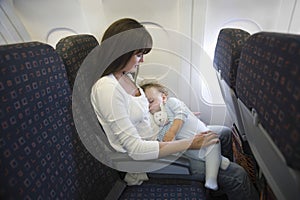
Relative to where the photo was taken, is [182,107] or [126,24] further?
[182,107]

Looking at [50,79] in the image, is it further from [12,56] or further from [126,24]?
[126,24]

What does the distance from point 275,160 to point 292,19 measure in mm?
1270

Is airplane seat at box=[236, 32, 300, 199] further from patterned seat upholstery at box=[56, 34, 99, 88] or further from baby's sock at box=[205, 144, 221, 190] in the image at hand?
patterned seat upholstery at box=[56, 34, 99, 88]

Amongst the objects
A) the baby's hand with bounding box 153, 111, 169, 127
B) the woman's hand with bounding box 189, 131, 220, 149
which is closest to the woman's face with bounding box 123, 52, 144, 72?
the baby's hand with bounding box 153, 111, 169, 127

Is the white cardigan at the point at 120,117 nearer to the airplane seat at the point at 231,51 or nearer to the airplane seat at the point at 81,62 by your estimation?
the airplane seat at the point at 81,62

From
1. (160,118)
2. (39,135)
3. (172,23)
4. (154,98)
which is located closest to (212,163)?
(160,118)

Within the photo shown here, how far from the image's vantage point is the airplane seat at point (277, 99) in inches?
17.8

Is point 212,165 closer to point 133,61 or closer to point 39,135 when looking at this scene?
point 133,61

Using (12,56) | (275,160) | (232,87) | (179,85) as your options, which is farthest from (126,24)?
(179,85)

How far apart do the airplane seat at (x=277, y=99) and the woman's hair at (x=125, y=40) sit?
1.41 feet

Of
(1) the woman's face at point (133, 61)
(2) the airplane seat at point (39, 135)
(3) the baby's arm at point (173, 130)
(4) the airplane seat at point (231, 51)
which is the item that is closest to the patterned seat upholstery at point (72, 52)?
(2) the airplane seat at point (39, 135)

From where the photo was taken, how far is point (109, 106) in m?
0.87

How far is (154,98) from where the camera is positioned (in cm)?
134

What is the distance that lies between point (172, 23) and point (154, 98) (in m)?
0.59
